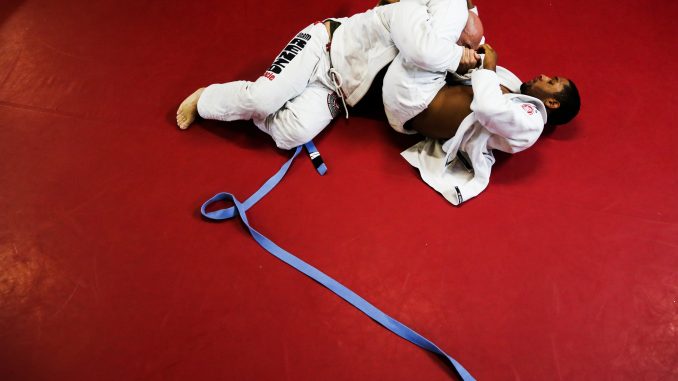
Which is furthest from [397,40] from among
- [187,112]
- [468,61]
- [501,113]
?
[187,112]

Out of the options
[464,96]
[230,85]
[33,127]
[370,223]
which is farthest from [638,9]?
[33,127]

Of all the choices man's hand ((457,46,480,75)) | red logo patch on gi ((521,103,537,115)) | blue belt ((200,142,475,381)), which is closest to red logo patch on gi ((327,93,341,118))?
blue belt ((200,142,475,381))

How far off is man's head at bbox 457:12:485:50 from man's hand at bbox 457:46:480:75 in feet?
0.15

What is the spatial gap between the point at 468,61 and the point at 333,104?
1.44 ft

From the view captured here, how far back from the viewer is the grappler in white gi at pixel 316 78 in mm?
1337

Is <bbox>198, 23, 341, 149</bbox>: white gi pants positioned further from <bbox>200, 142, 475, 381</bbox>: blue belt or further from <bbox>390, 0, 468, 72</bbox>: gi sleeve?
<bbox>390, 0, 468, 72</bbox>: gi sleeve

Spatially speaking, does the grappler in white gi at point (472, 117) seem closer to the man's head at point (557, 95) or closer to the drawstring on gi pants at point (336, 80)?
the man's head at point (557, 95)

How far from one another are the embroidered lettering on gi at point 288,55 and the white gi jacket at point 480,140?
0.47 metres

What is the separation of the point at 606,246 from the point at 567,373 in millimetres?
405

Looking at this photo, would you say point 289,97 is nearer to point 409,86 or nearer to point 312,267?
point 409,86

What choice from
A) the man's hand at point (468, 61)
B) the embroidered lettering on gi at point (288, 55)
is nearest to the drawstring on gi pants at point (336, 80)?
the embroidered lettering on gi at point (288, 55)

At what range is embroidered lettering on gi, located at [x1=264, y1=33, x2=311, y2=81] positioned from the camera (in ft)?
4.66

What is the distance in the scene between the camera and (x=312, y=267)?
1.31m

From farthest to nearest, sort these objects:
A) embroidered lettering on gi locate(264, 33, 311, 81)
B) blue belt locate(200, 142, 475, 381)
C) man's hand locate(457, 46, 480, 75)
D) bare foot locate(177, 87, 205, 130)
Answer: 1. bare foot locate(177, 87, 205, 130)
2. embroidered lettering on gi locate(264, 33, 311, 81)
3. man's hand locate(457, 46, 480, 75)
4. blue belt locate(200, 142, 475, 381)
